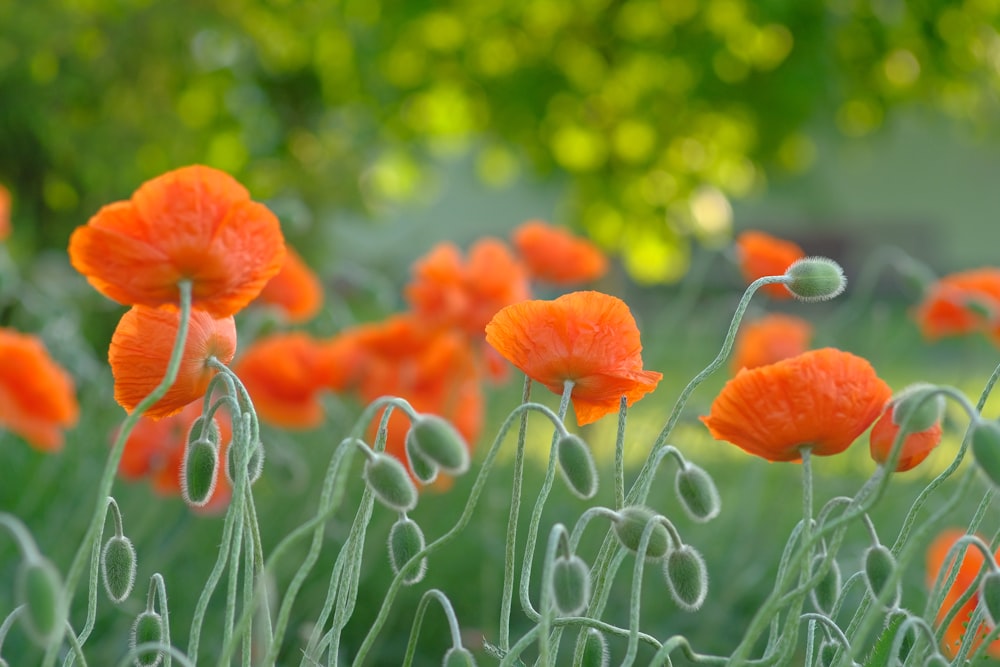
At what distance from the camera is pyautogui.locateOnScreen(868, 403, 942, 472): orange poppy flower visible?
99 centimetres

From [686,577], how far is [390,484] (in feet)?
0.87

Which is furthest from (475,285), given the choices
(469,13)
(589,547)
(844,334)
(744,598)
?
(469,13)

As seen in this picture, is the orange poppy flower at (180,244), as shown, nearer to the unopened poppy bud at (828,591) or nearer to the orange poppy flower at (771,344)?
the unopened poppy bud at (828,591)

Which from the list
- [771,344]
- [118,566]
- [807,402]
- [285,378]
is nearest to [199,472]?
[118,566]

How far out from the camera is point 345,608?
102 centimetres

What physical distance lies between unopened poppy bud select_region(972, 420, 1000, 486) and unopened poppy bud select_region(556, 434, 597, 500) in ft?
0.91

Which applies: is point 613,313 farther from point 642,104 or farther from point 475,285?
point 642,104

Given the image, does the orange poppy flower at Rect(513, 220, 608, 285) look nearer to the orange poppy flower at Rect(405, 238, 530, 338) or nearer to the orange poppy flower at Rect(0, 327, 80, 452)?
the orange poppy flower at Rect(405, 238, 530, 338)

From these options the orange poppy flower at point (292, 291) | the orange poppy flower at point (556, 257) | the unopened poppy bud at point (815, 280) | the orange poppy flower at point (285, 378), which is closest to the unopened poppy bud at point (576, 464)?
the unopened poppy bud at point (815, 280)

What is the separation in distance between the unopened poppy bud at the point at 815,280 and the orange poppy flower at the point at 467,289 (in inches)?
52.4

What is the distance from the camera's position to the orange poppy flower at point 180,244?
951mm

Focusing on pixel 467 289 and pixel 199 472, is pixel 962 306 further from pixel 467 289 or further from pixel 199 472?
pixel 199 472

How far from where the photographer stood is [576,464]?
97 centimetres

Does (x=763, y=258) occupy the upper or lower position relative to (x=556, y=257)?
lower
